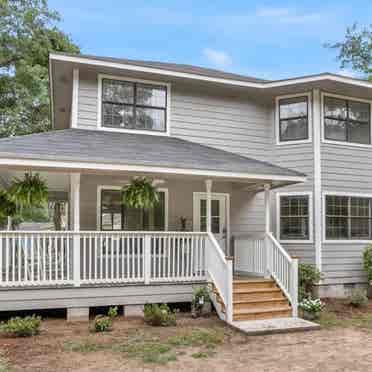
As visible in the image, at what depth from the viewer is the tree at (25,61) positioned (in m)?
20.5

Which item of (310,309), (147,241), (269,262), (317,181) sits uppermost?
(317,181)

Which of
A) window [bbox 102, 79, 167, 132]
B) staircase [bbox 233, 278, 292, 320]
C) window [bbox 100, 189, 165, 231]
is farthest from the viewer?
window [bbox 102, 79, 167, 132]

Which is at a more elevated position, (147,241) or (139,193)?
(139,193)

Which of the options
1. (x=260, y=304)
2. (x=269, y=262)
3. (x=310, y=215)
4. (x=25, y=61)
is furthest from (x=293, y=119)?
(x=25, y=61)

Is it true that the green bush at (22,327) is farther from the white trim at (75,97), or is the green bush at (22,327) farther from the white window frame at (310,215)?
the white window frame at (310,215)

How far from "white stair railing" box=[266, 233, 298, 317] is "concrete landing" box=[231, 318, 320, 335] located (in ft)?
1.68

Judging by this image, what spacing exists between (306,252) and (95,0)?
16.8 meters

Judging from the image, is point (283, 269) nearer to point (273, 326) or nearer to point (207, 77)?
point (273, 326)

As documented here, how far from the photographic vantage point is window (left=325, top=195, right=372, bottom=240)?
1102cm

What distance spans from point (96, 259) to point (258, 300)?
10.9 feet

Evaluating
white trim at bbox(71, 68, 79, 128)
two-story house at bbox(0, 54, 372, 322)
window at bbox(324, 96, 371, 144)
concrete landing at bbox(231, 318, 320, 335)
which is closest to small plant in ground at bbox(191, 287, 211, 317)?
two-story house at bbox(0, 54, 372, 322)

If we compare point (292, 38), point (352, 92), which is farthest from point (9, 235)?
point (292, 38)

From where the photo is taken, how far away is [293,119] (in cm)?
1135

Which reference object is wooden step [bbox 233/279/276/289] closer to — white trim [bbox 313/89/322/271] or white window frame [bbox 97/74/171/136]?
white trim [bbox 313/89/322/271]
